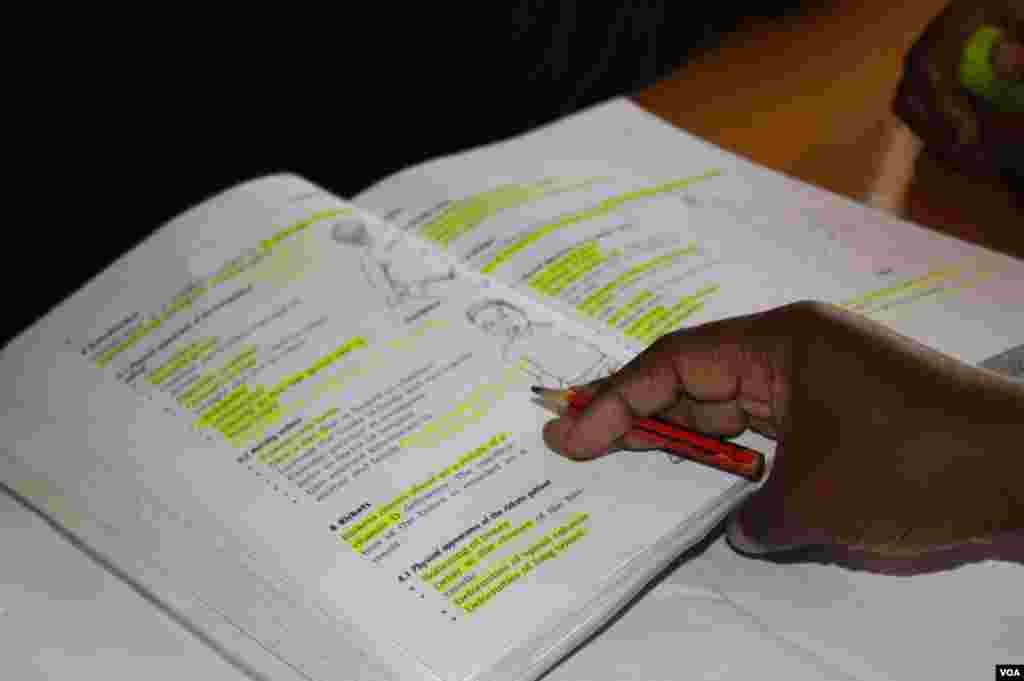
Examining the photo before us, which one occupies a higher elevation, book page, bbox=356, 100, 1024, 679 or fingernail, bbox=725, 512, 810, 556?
book page, bbox=356, 100, 1024, 679

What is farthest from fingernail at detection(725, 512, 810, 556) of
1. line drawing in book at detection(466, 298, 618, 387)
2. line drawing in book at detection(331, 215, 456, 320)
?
line drawing in book at detection(331, 215, 456, 320)

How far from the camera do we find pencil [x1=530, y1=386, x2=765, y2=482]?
2.01ft

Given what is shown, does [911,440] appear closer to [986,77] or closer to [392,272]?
[392,272]

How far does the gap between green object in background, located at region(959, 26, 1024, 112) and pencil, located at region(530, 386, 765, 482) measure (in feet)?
1.35

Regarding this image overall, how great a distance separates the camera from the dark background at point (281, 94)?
1.26 meters

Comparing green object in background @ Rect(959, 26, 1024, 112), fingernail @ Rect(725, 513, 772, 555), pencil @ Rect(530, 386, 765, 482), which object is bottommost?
fingernail @ Rect(725, 513, 772, 555)

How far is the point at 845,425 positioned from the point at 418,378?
0.23m

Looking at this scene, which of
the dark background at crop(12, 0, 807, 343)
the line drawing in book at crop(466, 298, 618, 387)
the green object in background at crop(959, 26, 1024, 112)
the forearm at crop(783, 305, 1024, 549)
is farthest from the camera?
the dark background at crop(12, 0, 807, 343)

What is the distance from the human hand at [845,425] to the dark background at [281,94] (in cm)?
55

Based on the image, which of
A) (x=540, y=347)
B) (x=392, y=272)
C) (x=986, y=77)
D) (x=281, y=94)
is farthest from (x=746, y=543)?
(x=281, y=94)

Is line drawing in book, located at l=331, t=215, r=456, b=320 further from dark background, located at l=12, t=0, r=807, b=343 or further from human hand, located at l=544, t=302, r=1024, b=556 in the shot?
dark background, located at l=12, t=0, r=807, b=343

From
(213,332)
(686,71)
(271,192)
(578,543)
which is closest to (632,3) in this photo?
(686,71)

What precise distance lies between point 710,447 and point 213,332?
0.29m

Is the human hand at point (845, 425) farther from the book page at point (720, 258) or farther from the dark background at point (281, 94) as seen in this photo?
the dark background at point (281, 94)
